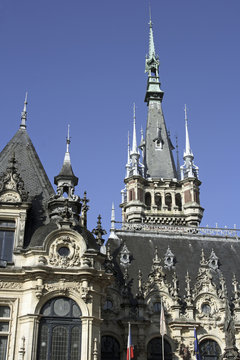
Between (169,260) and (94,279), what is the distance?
627 inches

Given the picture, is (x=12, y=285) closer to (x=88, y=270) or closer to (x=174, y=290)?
(x=88, y=270)

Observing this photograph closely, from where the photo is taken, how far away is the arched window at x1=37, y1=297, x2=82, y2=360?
78.7 ft

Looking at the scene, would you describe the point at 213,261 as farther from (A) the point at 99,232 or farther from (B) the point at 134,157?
(B) the point at 134,157

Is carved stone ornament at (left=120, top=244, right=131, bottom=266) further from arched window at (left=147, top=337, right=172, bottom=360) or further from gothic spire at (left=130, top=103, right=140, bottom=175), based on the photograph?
gothic spire at (left=130, top=103, right=140, bottom=175)

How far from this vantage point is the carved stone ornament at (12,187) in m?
28.0

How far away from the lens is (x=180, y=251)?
4250 centimetres

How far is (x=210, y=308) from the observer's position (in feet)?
121

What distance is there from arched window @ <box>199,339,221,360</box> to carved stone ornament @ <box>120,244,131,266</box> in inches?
340

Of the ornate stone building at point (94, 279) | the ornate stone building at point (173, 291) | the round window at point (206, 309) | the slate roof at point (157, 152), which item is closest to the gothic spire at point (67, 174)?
the ornate stone building at point (94, 279)

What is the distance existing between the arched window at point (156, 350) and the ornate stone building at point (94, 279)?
0.07m

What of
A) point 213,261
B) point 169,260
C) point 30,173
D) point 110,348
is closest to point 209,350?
point 110,348

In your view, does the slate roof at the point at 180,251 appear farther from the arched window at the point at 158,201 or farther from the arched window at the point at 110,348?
the arched window at the point at 158,201

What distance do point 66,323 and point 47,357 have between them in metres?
1.87

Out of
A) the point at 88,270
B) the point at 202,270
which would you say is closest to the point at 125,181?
the point at 202,270
